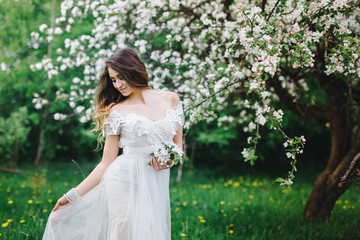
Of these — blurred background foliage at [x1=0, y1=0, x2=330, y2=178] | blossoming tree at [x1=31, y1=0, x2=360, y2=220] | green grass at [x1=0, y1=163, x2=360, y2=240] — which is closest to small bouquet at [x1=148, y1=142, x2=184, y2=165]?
blossoming tree at [x1=31, y1=0, x2=360, y2=220]

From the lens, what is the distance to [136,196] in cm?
235

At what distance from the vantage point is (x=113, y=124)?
2.39 m

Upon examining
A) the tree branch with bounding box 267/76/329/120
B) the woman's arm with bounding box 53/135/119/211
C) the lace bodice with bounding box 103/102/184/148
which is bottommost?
the woman's arm with bounding box 53/135/119/211

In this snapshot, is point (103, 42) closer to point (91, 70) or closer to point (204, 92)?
point (91, 70)

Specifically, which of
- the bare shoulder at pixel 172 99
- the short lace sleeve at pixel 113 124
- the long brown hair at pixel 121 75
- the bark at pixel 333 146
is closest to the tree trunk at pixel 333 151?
the bark at pixel 333 146

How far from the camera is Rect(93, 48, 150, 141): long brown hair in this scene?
8.28 ft

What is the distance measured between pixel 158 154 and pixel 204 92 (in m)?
0.97

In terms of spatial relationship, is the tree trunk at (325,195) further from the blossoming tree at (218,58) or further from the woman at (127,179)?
the woman at (127,179)

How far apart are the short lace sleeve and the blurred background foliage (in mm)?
5663

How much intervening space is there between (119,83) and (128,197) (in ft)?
2.99

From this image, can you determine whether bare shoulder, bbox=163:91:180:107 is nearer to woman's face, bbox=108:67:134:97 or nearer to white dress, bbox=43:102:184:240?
white dress, bbox=43:102:184:240

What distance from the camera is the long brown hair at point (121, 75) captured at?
8.28ft

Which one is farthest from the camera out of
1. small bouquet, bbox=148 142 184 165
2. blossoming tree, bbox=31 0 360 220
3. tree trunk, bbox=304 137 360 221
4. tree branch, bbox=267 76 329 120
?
tree branch, bbox=267 76 329 120

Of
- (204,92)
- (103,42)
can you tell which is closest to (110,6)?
(103,42)
